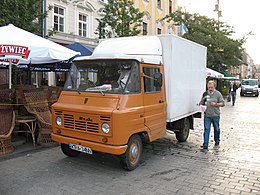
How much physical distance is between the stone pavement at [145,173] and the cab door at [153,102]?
803 millimetres

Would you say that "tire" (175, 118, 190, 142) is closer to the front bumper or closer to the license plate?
the front bumper

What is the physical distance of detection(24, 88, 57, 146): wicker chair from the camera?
7.17 meters

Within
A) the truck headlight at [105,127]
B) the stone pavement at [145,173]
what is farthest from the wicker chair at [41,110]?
the truck headlight at [105,127]

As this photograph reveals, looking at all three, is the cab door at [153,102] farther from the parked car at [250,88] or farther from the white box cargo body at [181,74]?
the parked car at [250,88]

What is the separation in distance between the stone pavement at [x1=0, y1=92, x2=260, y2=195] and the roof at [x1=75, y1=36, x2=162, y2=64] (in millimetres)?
2345

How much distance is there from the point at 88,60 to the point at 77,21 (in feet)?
42.8

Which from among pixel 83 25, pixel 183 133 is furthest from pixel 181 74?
pixel 83 25

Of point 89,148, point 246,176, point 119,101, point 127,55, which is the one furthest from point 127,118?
point 246,176

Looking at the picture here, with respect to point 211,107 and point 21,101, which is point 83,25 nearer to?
point 21,101

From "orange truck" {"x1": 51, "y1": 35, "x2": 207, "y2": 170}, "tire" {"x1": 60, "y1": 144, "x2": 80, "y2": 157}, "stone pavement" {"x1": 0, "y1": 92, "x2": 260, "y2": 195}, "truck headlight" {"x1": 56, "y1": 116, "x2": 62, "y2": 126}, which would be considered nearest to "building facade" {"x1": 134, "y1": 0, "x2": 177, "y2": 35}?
"orange truck" {"x1": 51, "y1": 35, "x2": 207, "y2": 170}

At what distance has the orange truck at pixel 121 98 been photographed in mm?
5168

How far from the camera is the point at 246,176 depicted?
18.2ft

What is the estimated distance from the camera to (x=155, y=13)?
2825cm

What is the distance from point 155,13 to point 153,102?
78.4ft
